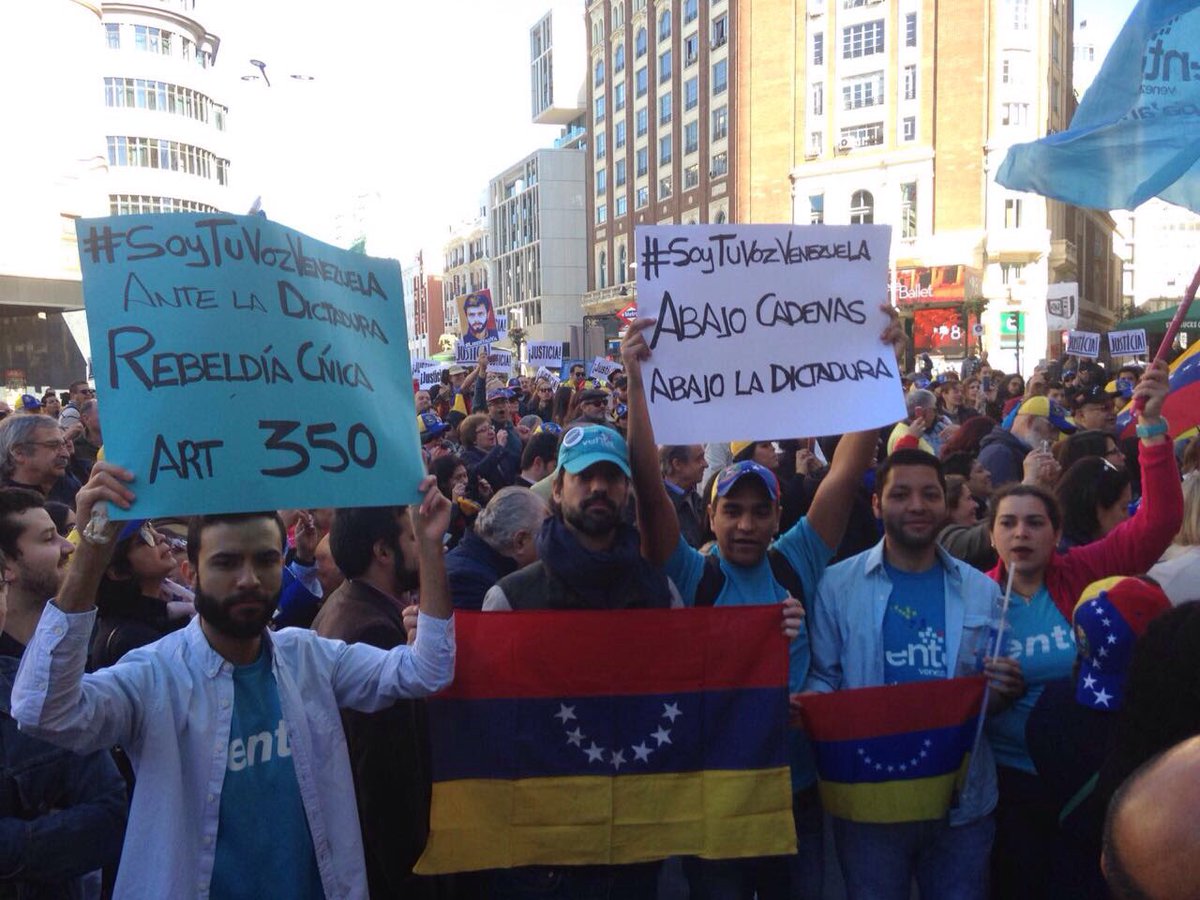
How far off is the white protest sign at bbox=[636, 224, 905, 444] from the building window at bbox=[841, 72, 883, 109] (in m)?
46.6

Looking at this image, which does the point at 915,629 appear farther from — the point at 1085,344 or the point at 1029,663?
the point at 1085,344

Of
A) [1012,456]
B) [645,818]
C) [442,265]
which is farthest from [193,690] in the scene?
[442,265]

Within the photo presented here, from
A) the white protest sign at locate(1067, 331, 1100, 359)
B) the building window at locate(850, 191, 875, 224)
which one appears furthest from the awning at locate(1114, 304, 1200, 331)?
the building window at locate(850, 191, 875, 224)

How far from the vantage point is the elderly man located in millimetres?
6219

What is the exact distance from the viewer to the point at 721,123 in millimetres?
52375

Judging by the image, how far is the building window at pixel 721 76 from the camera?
51.4 metres

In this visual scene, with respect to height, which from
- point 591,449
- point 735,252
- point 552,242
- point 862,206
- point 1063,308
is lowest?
point 591,449

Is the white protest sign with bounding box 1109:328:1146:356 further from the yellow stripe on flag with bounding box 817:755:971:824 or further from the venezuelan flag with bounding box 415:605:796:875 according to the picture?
the venezuelan flag with bounding box 415:605:796:875

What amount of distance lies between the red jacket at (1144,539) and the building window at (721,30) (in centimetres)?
5194

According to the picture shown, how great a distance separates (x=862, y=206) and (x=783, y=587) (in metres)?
46.1

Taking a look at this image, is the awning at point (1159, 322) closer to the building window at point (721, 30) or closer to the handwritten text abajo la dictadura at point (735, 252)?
the handwritten text abajo la dictadura at point (735, 252)

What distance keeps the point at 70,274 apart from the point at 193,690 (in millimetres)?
35694

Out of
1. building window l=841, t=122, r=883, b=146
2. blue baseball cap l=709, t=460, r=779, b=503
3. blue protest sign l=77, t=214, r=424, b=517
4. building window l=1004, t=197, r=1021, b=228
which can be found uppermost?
building window l=841, t=122, r=883, b=146

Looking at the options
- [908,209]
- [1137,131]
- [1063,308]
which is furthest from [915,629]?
[908,209]
